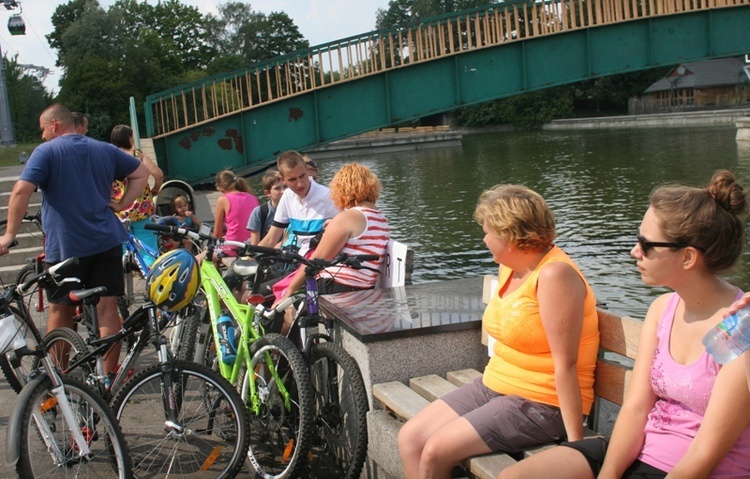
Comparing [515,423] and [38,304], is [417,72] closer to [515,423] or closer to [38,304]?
[38,304]

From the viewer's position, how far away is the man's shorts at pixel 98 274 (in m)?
5.80

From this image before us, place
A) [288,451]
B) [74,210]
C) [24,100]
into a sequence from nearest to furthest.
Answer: [288,451], [74,210], [24,100]

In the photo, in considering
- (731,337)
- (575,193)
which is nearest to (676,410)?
(731,337)

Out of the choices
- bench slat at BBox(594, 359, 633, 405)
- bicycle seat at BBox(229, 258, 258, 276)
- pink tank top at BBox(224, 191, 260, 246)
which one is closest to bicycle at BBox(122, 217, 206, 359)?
bicycle seat at BBox(229, 258, 258, 276)

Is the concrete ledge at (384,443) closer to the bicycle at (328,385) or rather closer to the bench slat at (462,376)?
the bicycle at (328,385)

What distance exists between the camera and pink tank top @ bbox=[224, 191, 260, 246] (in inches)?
387

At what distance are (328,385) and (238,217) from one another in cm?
524

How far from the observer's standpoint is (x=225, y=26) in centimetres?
11238

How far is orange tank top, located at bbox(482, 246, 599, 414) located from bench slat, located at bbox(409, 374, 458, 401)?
569 millimetres

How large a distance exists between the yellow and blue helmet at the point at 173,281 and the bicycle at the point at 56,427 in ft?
2.34

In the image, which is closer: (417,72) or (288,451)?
(288,451)

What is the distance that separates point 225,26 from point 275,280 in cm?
10985

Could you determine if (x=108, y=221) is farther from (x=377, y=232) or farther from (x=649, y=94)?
(x=649, y=94)

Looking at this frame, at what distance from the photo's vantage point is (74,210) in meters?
5.79
